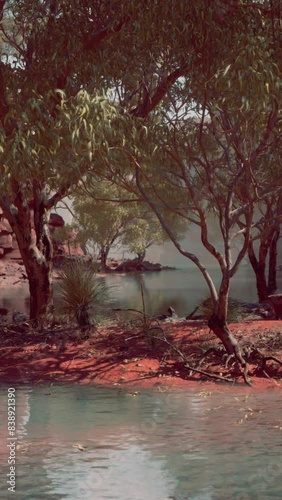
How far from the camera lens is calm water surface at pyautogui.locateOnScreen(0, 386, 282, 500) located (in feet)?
24.0

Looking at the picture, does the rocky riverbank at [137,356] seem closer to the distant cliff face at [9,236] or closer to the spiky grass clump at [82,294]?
the spiky grass clump at [82,294]

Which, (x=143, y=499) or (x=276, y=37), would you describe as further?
(x=276, y=37)

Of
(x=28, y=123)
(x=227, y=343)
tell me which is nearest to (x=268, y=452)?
(x=227, y=343)

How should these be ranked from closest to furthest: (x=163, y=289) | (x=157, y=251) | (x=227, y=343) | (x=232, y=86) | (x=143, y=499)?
(x=143, y=499) < (x=232, y=86) < (x=227, y=343) < (x=163, y=289) < (x=157, y=251)

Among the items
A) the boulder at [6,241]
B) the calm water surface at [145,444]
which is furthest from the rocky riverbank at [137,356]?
the boulder at [6,241]

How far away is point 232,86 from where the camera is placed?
11633 millimetres

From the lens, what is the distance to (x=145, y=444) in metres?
9.09

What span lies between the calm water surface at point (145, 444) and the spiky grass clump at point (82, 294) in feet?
9.89

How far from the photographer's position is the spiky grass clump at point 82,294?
15711 millimetres

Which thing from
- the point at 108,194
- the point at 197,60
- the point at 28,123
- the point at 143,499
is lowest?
the point at 143,499

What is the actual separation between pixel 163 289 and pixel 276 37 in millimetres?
24879

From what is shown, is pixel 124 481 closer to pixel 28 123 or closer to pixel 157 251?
pixel 28 123

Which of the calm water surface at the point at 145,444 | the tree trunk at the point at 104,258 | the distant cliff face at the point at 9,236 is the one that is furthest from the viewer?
the tree trunk at the point at 104,258

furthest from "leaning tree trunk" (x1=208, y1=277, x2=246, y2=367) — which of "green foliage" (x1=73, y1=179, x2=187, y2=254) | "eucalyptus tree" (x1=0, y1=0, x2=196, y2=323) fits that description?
"green foliage" (x1=73, y1=179, x2=187, y2=254)
